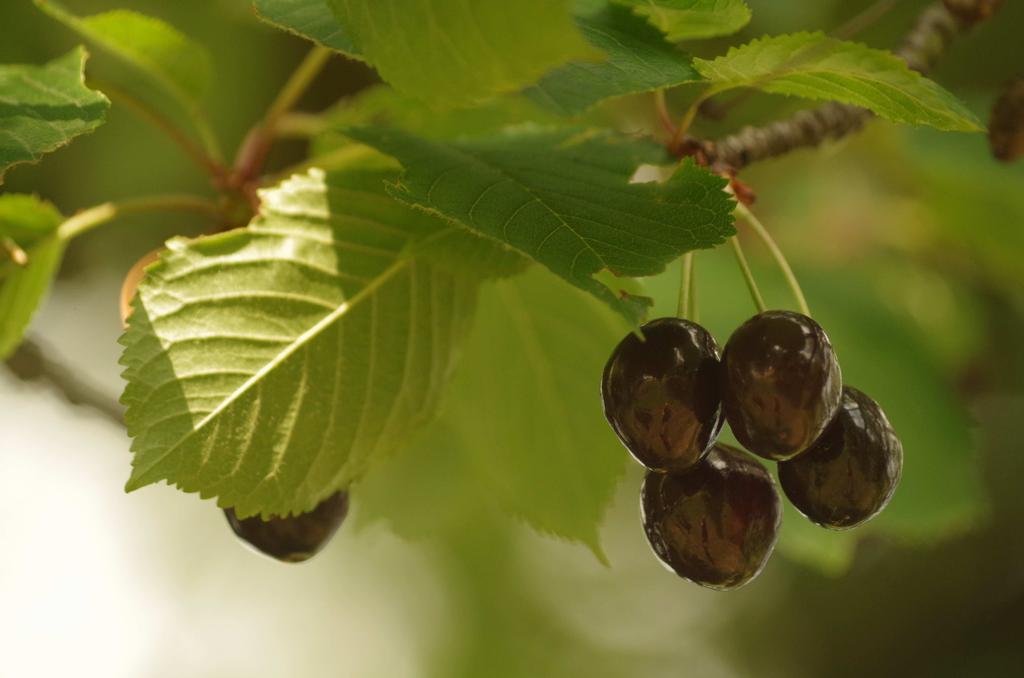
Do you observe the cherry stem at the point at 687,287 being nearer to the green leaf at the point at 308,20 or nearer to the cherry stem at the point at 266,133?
the green leaf at the point at 308,20

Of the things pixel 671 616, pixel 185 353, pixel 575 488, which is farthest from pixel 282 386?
pixel 671 616

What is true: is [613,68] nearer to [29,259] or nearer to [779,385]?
[779,385]

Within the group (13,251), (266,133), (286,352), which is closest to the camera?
(286,352)

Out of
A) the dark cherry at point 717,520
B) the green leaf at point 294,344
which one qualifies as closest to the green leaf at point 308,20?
the green leaf at point 294,344

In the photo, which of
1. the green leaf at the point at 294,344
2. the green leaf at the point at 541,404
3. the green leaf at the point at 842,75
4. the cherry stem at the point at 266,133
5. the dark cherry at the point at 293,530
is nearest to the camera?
the green leaf at the point at 842,75

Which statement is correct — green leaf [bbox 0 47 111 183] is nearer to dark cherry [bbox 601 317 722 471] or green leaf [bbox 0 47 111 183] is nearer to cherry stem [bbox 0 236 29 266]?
cherry stem [bbox 0 236 29 266]

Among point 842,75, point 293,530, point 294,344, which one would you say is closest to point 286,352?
point 294,344

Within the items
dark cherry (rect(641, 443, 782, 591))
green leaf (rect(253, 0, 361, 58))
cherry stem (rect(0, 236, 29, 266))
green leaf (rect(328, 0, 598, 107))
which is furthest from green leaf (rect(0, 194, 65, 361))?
dark cherry (rect(641, 443, 782, 591))
